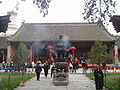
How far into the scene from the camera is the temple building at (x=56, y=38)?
32.8 meters

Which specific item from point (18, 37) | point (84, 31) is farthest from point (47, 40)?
point (84, 31)

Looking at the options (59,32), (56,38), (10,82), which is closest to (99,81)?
(10,82)

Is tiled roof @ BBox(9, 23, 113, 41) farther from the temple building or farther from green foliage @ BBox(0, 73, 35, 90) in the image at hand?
green foliage @ BBox(0, 73, 35, 90)

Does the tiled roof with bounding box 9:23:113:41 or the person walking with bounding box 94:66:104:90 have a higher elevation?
the tiled roof with bounding box 9:23:113:41

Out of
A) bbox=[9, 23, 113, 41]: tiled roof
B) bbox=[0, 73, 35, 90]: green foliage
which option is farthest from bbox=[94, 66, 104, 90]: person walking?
bbox=[9, 23, 113, 41]: tiled roof

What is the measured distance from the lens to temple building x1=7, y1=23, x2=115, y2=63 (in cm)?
3278

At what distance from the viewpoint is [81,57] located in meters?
33.8

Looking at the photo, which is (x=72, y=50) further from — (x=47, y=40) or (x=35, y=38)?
(x=35, y=38)

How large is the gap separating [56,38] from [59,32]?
129 inches

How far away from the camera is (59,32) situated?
120 ft

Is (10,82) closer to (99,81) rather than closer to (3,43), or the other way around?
(99,81)

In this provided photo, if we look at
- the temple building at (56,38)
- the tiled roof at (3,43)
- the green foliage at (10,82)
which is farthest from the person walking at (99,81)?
the tiled roof at (3,43)

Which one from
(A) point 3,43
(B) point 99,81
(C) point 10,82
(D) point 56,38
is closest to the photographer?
(B) point 99,81

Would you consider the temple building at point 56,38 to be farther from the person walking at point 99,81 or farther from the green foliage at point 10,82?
the person walking at point 99,81
